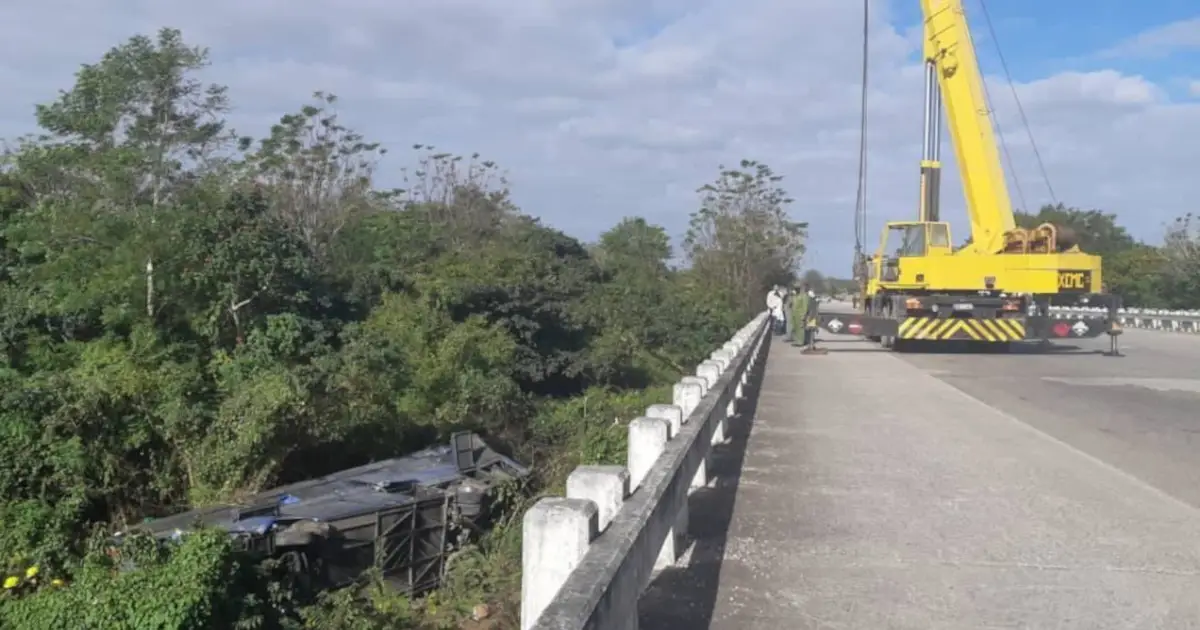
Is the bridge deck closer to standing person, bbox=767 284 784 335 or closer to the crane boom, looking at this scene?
the crane boom

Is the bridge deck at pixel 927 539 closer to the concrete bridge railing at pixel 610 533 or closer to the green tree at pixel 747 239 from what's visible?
the concrete bridge railing at pixel 610 533

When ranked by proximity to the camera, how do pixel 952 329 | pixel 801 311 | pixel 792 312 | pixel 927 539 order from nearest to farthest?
pixel 927 539 → pixel 952 329 → pixel 801 311 → pixel 792 312

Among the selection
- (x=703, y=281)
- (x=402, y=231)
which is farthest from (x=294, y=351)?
(x=703, y=281)

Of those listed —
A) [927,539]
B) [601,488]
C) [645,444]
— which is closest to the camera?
[601,488]

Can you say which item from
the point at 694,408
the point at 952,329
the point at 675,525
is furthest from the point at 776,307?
the point at 675,525

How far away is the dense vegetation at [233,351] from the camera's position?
919 cm

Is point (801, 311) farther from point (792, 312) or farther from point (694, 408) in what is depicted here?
point (694, 408)

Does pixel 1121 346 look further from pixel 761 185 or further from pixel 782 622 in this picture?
pixel 782 622

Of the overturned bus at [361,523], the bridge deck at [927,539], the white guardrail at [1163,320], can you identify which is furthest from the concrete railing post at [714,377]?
the white guardrail at [1163,320]

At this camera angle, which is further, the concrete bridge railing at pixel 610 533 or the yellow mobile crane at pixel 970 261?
the yellow mobile crane at pixel 970 261

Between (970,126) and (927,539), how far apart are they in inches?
761

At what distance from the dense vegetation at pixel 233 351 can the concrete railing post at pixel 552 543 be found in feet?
8.16

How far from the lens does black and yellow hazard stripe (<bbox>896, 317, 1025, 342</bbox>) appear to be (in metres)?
23.4

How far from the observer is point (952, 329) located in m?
23.7
